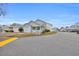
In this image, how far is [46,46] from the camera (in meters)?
5.59

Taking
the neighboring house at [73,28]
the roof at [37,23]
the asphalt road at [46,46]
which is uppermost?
the roof at [37,23]

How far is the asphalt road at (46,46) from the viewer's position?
5.39 meters

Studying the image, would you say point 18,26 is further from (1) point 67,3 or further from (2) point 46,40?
(1) point 67,3

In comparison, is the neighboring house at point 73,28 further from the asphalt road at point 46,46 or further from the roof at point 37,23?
the roof at point 37,23

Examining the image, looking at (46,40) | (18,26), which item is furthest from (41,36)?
(18,26)

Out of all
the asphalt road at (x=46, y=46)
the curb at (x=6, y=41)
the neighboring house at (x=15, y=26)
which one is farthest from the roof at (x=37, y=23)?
the curb at (x=6, y=41)

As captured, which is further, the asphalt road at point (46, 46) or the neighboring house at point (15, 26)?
the neighboring house at point (15, 26)

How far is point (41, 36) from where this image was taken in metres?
5.67

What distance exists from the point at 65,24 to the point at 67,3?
42 centimetres

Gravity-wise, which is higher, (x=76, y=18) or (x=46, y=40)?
(x=76, y=18)

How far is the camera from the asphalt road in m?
5.39

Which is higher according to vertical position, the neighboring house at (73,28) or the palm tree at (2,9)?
the palm tree at (2,9)

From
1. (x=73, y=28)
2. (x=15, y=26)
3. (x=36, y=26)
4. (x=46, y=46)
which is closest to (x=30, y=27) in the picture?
(x=36, y=26)

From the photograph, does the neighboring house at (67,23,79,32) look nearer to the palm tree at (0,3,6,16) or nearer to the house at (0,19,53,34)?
the house at (0,19,53,34)
